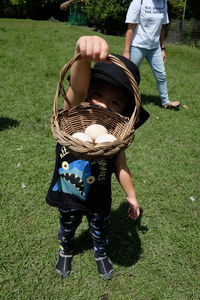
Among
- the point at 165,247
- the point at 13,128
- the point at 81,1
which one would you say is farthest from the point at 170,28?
the point at 165,247

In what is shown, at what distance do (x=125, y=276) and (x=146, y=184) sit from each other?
1.20m

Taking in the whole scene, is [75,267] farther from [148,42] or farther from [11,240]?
[148,42]

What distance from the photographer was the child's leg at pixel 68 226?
1868 millimetres

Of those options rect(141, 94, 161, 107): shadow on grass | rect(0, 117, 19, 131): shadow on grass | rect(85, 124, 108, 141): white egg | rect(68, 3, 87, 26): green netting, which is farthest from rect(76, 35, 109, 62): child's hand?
rect(68, 3, 87, 26): green netting

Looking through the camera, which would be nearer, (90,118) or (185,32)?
(90,118)

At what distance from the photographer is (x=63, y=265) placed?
214 centimetres

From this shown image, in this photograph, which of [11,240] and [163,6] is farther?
[163,6]

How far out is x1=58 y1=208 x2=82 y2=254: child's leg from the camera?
1868mm

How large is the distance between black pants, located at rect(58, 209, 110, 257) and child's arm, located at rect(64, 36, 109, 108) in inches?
27.8

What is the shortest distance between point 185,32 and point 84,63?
46.9 feet

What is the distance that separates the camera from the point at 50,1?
2336 cm

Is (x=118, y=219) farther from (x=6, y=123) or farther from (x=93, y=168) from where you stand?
(x=6, y=123)

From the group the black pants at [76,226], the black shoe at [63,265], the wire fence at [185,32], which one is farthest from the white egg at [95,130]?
the wire fence at [185,32]

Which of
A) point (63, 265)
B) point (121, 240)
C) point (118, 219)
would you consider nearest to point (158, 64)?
point (118, 219)
